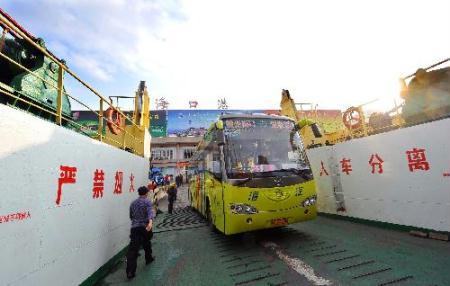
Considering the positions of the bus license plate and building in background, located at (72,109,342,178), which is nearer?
the bus license plate

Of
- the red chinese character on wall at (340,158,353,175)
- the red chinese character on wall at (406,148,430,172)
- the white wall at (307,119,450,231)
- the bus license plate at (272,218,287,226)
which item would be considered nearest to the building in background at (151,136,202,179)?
the red chinese character on wall at (340,158,353,175)

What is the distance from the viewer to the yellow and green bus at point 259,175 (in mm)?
5773

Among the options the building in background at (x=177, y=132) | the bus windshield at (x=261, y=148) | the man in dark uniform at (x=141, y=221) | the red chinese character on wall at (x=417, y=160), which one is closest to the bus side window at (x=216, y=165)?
the bus windshield at (x=261, y=148)

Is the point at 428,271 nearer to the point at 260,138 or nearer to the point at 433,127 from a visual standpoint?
the point at 433,127

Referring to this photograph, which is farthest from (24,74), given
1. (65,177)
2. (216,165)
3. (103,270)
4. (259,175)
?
(259,175)

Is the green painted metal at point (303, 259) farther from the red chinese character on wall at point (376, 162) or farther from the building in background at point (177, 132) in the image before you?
the building in background at point (177, 132)

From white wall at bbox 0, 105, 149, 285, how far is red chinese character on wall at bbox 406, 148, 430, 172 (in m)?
7.10

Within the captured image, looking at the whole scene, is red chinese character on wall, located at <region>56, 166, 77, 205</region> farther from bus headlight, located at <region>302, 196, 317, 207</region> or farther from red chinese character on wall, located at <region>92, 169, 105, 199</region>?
bus headlight, located at <region>302, 196, 317, 207</region>

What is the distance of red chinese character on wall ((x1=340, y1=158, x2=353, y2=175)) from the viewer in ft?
27.7

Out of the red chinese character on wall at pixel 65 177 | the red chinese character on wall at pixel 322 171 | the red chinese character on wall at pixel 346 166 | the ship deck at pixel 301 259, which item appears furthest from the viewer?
the red chinese character on wall at pixel 322 171

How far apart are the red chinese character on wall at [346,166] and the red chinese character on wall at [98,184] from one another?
7219mm

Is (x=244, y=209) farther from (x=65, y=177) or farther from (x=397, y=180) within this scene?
(x=397, y=180)

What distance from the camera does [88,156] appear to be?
4699mm

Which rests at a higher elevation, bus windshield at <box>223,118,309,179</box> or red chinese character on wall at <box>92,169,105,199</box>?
bus windshield at <box>223,118,309,179</box>
